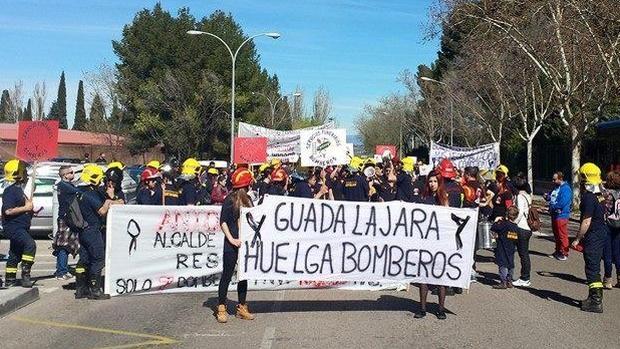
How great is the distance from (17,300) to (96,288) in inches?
38.3

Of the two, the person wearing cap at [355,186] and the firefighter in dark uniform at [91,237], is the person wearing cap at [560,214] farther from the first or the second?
the firefighter in dark uniform at [91,237]

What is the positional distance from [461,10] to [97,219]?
21.4 m

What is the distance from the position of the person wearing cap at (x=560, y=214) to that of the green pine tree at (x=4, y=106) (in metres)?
90.5

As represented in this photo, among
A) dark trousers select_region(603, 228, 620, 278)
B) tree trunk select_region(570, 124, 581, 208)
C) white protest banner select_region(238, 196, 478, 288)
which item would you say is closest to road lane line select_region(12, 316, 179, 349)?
white protest banner select_region(238, 196, 478, 288)

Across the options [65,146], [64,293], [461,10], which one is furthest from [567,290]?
[65,146]

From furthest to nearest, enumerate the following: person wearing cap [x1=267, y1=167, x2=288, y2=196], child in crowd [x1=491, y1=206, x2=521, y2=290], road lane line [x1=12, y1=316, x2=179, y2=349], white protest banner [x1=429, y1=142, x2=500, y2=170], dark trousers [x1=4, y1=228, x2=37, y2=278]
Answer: white protest banner [x1=429, y1=142, x2=500, y2=170], person wearing cap [x1=267, y1=167, x2=288, y2=196], child in crowd [x1=491, y1=206, x2=521, y2=290], dark trousers [x1=4, y1=228, x2=37, y2=278], road lane line [x1=12, y1=316, x2=179, y2=349]

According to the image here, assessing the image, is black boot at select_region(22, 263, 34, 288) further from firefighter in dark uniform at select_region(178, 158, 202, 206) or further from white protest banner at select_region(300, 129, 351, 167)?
white protest banner at select_region(300, 129, 351, 167)

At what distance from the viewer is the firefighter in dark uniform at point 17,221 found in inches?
415

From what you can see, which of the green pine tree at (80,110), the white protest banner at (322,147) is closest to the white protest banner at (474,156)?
the white protest banner at (322,147)

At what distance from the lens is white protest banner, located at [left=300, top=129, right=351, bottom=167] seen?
21047 millimetres

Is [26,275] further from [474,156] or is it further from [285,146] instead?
[474,156]

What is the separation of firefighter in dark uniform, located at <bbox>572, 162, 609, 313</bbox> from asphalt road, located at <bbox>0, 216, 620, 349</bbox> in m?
0.23

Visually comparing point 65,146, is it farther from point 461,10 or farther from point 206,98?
point 461,10

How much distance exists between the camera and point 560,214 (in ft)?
50.7
